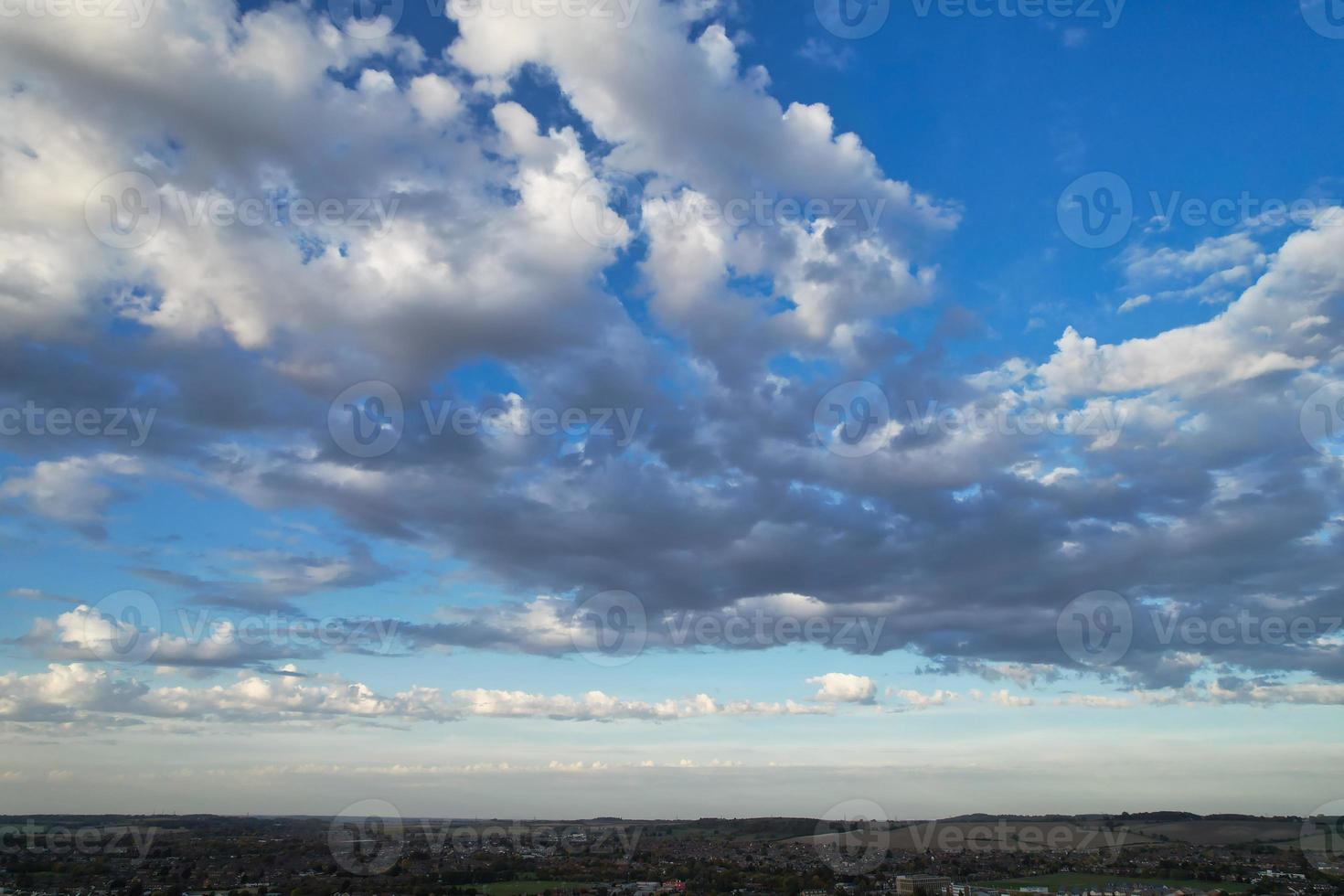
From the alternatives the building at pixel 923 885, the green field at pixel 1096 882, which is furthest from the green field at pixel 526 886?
the green field at pixel 1096 882

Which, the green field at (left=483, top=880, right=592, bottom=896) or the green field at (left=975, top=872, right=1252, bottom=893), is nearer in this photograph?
the green field at (left=483, top=880, right=592, bottom=896)

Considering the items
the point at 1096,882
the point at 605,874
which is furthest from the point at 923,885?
the point at 605,874

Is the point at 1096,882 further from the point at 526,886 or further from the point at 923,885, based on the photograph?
the point at 526,886

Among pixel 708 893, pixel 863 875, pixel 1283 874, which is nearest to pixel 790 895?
pixel 708 893

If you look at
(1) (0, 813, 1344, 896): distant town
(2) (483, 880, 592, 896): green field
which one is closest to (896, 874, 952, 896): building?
(1) (0, 813, 1344, 896): distant town

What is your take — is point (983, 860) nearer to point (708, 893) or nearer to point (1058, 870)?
point (1058, 870)

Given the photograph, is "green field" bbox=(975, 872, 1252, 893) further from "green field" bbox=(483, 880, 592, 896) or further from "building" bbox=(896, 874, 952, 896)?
"green field" bbox=(483, 880, 592, 896)
